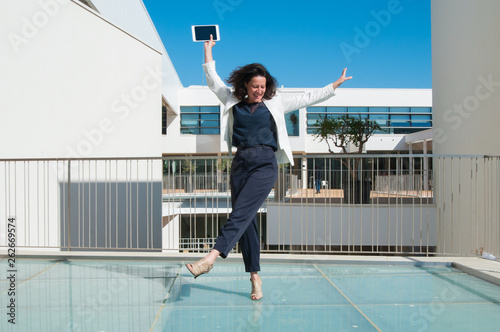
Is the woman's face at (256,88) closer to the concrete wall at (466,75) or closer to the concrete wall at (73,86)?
the concrete wall at (73,86)

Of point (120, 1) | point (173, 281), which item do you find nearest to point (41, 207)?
point (173, 281)

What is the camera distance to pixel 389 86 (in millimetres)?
29609

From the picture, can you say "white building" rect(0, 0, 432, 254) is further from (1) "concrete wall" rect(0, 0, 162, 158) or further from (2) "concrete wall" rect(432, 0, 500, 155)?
(2) "concrete wall" rect(432, 0, 500, 155)

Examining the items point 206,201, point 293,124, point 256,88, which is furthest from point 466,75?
point 293,124

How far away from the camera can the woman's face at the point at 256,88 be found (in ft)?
8.98

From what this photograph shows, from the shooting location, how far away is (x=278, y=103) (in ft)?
9.39

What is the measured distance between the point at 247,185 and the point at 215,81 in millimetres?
725

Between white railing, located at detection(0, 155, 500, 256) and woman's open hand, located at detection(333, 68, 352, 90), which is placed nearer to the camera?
woman's open hand, located at detection(333, 68, 352, 90)

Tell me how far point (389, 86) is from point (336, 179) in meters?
21.1

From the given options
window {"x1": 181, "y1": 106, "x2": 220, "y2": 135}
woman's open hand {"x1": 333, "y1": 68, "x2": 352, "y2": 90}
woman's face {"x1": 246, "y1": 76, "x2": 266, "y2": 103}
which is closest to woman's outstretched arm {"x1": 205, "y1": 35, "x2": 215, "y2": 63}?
woman's face {"x1": 246, "y1": 76, "x2": 266, "y2": 103}

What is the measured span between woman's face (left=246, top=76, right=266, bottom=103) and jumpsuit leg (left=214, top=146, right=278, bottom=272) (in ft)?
1.05

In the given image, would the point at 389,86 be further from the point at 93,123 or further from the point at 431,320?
the point at 431,320

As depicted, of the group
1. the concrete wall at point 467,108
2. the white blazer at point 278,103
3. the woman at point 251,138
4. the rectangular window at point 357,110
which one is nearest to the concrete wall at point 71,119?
the woman at point 251,138

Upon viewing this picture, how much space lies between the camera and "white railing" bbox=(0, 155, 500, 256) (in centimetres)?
543
